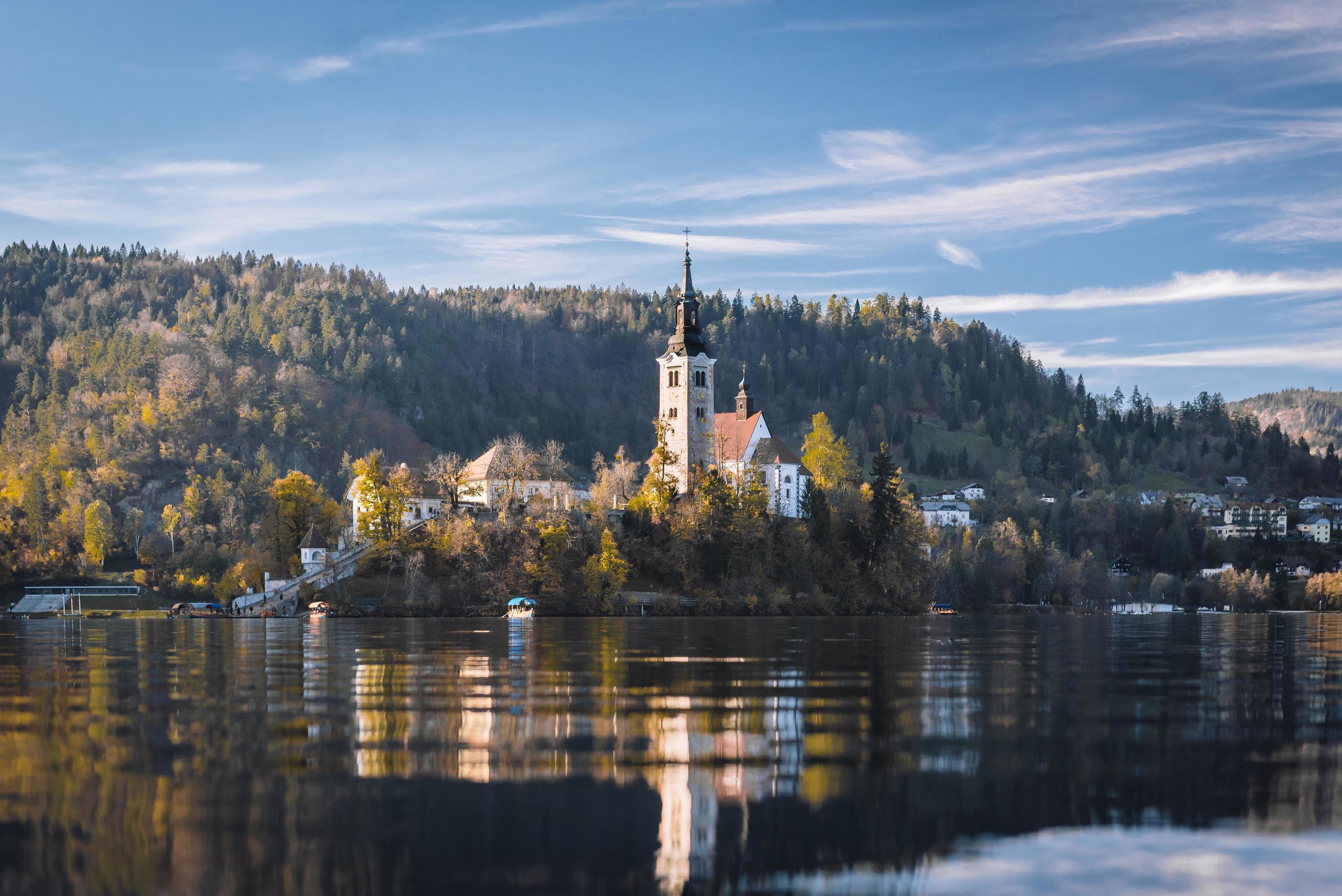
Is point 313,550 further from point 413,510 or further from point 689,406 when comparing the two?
point 689,406

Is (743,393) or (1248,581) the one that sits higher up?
(743,393)

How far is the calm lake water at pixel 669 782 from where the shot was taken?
15398 millimetres

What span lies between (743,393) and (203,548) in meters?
67.4

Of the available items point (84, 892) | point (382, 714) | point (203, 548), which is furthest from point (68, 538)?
point (84, 892)

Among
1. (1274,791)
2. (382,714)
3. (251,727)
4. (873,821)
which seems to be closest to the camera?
(873,821)

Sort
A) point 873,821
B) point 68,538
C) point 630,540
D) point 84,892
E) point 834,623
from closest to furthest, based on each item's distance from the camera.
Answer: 1. point 84,892
2. point 873,821
3. point 834,623
4. point 630,540
5. point 68,538

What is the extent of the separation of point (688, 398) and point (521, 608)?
42153mm

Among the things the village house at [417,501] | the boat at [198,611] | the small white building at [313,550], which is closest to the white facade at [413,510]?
the village house at [417,501]

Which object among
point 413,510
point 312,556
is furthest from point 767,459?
point 312,556

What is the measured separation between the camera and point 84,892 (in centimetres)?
1435

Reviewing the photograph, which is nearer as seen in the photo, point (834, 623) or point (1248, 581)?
point (834, 623)

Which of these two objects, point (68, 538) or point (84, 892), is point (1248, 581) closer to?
point (68, 538)

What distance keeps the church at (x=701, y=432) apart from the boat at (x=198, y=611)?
157ft

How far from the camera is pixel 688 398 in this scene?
14725cm
